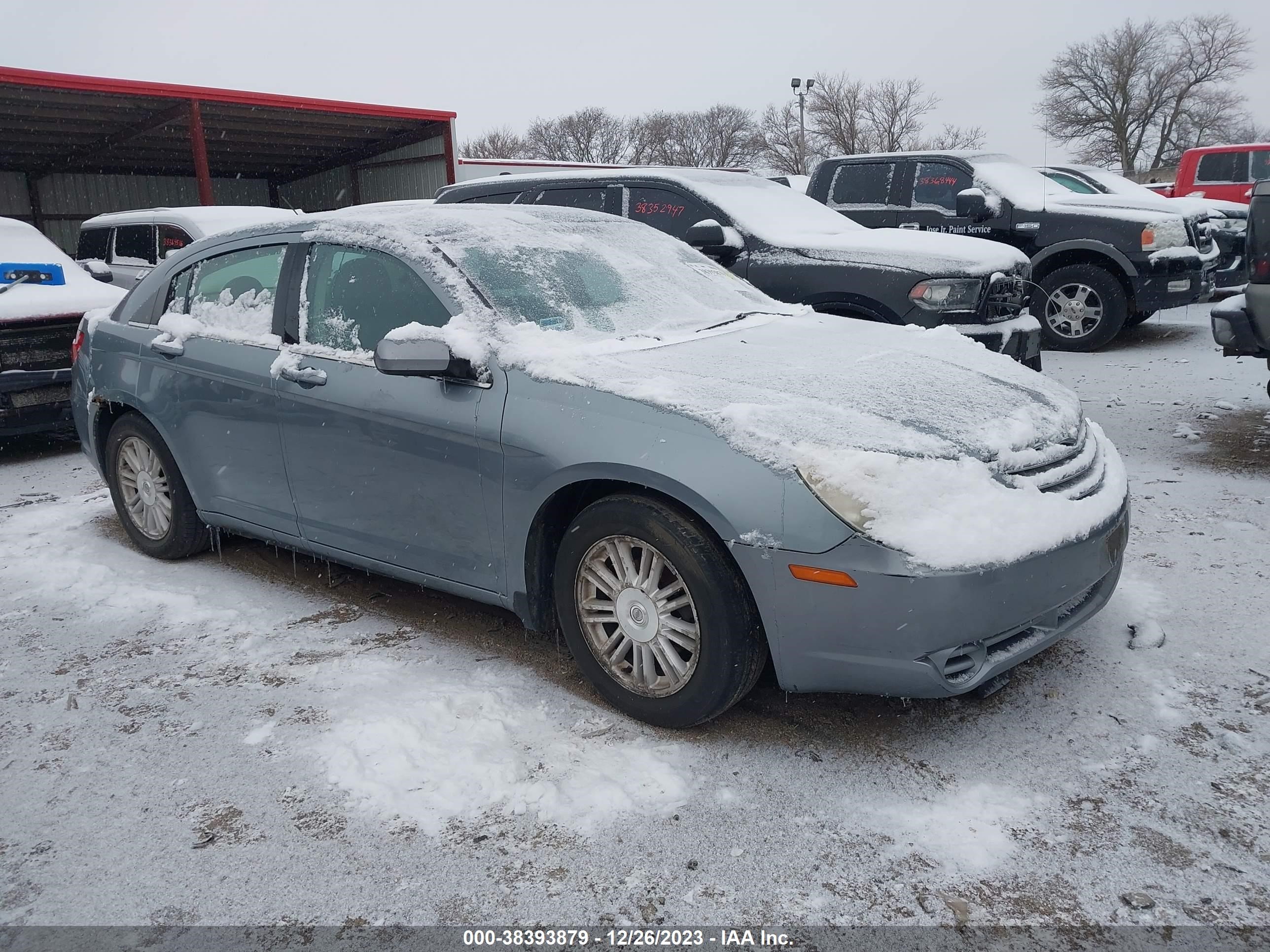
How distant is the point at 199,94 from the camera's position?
56.7 ft

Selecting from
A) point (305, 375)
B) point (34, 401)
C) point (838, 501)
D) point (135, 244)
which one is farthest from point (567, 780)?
point (135, 244)

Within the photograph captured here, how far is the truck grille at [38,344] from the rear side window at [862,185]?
696cm

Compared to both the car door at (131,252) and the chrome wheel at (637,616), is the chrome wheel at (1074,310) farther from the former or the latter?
the car door at (131,252)

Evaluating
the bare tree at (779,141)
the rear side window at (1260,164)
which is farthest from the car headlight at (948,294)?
the bare tree at (779,141)

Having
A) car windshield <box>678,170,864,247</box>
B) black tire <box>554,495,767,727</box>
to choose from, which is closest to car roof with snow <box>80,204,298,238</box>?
car windshield <box>678,170,864,247</box>

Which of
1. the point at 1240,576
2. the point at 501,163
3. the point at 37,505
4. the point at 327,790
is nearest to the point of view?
the point at 327,790

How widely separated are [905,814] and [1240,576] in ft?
7.68

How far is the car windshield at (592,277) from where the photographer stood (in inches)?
139

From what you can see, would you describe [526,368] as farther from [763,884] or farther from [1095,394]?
[1095,394]

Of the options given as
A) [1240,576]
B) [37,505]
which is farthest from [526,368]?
[37,505]

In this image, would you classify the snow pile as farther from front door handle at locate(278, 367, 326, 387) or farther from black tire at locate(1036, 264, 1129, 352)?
black tire at locate(1036, 264, 1129, 352)

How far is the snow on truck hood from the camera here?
8.63ft

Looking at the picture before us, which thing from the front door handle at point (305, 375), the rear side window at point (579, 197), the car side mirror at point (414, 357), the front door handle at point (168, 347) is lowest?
the front door handle at point (305, 375)

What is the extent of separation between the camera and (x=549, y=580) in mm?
3283
